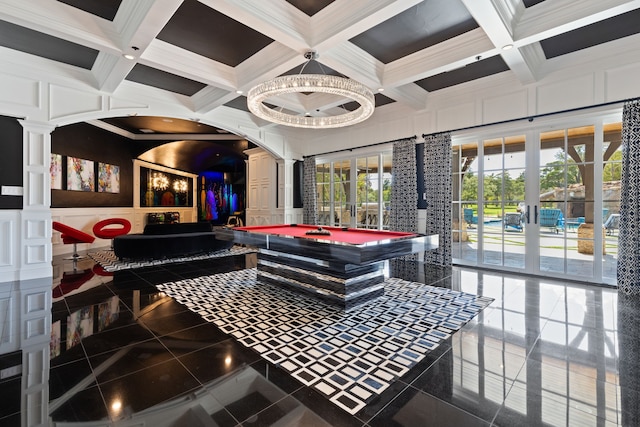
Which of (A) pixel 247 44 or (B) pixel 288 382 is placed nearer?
(B) pixel 288 382

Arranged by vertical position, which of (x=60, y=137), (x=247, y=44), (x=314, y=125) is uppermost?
(x=247, y=44)

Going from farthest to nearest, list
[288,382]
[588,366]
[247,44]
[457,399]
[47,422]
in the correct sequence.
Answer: [247,44], [588,366], [288,382], [457,399], [47,422]

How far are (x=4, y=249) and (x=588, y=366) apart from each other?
22.6ft

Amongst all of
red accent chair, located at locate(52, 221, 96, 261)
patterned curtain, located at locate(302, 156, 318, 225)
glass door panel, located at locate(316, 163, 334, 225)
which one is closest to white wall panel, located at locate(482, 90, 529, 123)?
glass door panel, located at locate(316, 163, 334, 225)

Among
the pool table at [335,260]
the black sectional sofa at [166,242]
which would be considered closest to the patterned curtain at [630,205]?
the pool table at [335,260]

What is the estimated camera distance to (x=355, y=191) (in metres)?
7.53

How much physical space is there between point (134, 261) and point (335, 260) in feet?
16.7

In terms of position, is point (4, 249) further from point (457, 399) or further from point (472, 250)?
point (472, 250)

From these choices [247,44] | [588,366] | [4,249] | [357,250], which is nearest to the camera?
[588,366]

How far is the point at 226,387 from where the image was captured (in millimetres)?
1957

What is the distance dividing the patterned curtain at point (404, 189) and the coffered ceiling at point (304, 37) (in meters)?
1.34

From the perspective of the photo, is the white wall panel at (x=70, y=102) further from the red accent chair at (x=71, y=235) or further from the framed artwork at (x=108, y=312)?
the framed artwork at (x=108, y=312)

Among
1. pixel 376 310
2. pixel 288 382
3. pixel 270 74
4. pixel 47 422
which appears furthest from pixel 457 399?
pixel 270 74

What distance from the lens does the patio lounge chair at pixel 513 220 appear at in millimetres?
5172
